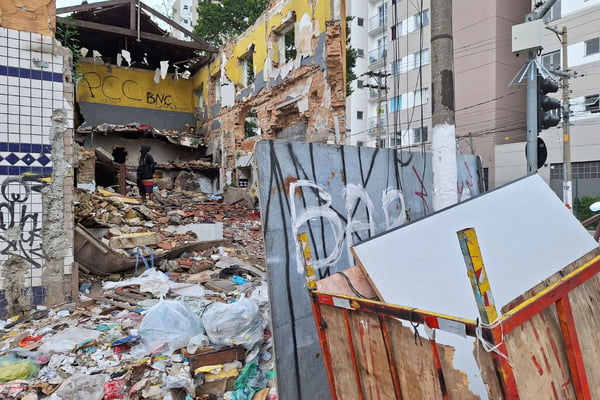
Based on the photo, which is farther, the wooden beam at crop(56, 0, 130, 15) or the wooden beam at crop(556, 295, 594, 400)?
the wooden beam at crop(56, 0, 130, 15)

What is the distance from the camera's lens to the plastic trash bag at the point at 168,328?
11.0 feet

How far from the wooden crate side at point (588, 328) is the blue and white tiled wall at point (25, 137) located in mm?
5112

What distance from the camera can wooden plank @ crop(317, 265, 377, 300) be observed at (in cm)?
226

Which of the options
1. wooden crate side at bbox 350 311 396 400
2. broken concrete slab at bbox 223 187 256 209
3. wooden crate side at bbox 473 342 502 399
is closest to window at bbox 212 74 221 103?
broken concrete slab at bbox 223 187 256 209

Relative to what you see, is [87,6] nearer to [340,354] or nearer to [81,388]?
[81,388]

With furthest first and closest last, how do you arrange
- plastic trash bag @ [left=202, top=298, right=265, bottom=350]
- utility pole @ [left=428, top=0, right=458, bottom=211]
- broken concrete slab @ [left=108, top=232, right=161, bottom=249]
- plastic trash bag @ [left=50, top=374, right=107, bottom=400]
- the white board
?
broken concrete slab @ [left=108, top=232, right=161, bottom=249] → utility pole @ [left=428, top=0, right=458, bottom=211] → plastic trash bag @ [left=202, top=298, right=265, bottom=350] → plastic trash bag @ [left=50, top=374, right=107, bottom=400] → the white board

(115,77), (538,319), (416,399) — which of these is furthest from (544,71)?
(115,77)

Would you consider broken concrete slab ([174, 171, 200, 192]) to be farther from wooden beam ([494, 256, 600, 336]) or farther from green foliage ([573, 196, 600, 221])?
green foliage ([573, 196, 600, 221])

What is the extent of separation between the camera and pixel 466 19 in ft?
72.6

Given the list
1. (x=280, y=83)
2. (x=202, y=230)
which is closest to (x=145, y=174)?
(x=202, y=230)

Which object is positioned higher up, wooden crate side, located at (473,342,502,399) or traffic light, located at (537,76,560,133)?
traffic light, located at (537,76,560,133)

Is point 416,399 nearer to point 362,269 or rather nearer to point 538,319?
point 538,319

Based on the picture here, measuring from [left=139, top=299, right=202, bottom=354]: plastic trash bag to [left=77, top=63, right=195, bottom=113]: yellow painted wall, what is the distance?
16943 mm

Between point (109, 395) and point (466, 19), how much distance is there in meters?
25.7
